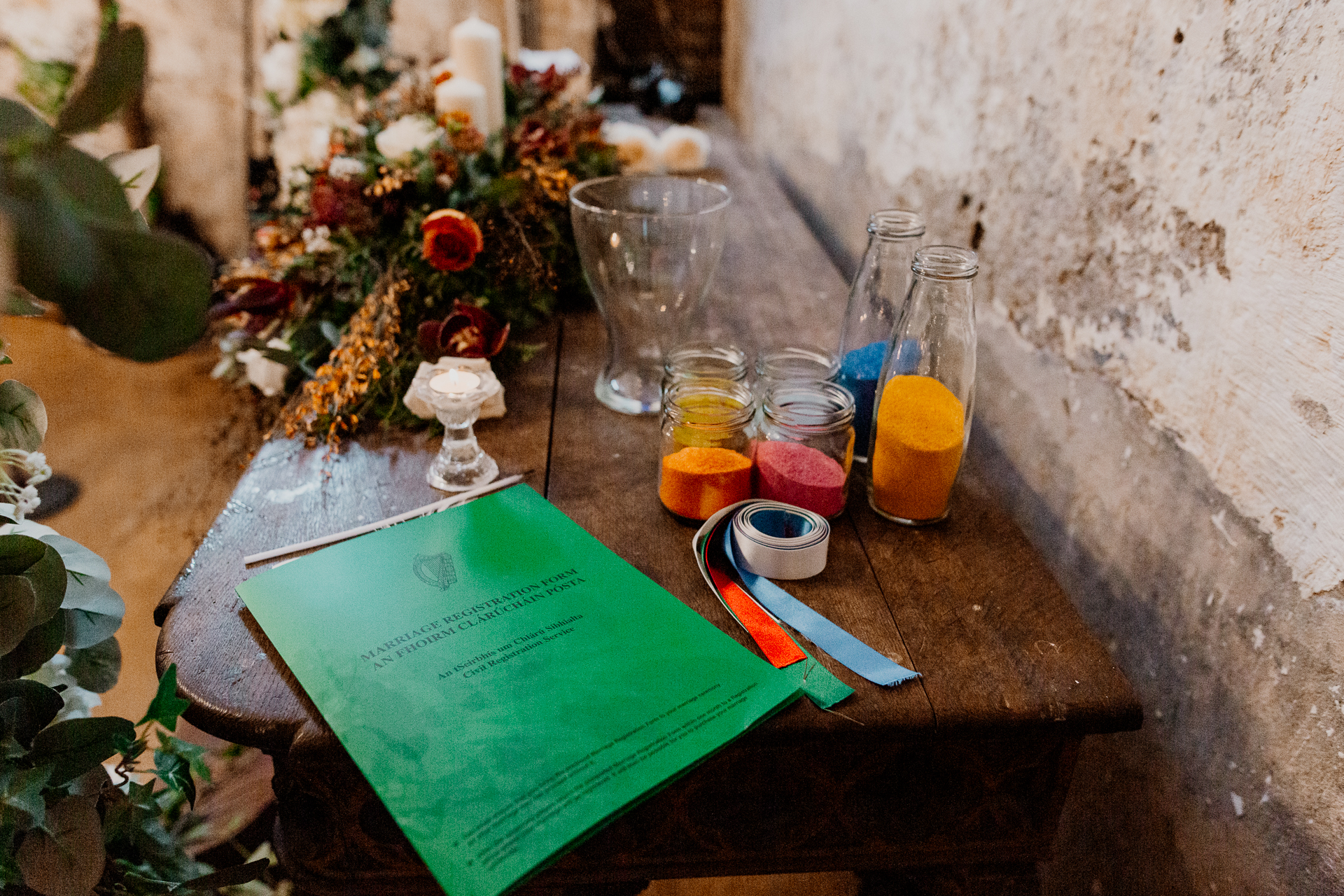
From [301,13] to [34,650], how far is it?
233cm

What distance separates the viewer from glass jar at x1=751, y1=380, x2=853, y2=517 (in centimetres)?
79

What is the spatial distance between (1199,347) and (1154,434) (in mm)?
105

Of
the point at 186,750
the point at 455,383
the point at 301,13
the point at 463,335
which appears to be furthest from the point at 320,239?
the point at 301,13

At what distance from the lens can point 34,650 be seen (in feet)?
2.02

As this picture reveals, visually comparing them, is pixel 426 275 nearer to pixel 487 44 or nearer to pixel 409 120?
pixel 409 120

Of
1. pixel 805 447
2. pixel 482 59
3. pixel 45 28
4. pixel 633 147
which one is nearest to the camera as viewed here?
pixel 805 447

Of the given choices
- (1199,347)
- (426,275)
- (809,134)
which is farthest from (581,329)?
(809,134)

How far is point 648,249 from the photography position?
934 mm

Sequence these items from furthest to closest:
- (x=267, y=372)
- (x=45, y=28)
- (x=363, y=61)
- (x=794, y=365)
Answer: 1. (x=45, y=28)
2. (x=363, y=61)
3. (x=267, y=372)
4. (x=794, y=365)

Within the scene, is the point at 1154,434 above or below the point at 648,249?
below

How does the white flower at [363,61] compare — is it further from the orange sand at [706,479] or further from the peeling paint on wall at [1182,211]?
the orange sand at [706,479]

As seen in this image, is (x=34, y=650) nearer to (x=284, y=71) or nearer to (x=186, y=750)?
(x=186, y=750)

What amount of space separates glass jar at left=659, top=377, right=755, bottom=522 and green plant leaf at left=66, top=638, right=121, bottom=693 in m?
0.50

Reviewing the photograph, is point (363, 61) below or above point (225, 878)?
above
